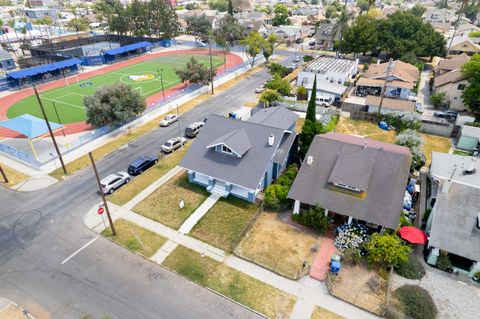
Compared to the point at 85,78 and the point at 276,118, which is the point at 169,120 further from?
the point at 85,78

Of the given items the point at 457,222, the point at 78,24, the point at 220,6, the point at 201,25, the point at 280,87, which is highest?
the point at 220,6

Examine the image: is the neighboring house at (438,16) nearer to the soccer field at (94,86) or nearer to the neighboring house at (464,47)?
the neighboring house at (464,47)

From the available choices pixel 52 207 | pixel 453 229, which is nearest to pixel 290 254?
pixel 453 229

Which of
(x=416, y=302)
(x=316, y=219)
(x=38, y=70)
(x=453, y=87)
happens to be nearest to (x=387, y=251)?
(x=416, y=302)

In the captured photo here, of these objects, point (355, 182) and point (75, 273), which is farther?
point (355, 182)

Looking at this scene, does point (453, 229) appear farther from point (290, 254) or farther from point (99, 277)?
point (99, 277)

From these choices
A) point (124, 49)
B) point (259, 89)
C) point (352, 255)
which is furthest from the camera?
point (124, 49)

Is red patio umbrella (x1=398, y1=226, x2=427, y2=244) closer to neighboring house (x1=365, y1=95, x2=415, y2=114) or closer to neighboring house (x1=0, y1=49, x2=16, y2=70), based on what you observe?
neighboring house (x1=365, y1=95, x2=415, y2=114)
